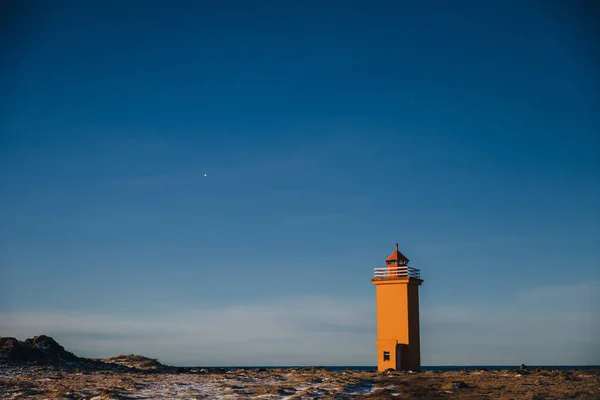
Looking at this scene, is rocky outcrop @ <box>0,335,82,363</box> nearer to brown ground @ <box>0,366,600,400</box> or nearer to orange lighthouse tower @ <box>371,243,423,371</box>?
brown ground @ <box>0,366,600,400</box>

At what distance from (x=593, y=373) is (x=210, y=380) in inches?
1063

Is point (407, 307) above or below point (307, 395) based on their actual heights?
above

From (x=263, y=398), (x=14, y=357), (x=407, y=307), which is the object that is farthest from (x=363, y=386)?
(x=14, y=357)

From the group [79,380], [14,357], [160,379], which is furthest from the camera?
[14,357]

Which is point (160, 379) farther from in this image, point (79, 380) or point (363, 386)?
point (363, 386)

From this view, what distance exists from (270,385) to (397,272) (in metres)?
14.8

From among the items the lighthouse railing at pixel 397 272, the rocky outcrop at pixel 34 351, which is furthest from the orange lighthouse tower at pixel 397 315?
the rocky outcrop at pixel 34 351

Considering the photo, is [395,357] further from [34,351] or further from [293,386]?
[34,351]

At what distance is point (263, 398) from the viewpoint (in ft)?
107

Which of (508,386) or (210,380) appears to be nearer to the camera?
(508,386)

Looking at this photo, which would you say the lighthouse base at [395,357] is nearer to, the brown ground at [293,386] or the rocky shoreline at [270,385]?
the rocky shoreline at [270,385]

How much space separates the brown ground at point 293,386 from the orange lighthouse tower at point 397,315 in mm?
3266

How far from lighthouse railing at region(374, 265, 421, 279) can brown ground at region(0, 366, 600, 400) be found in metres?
8.07

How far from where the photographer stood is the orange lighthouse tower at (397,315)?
4609 centimetres
